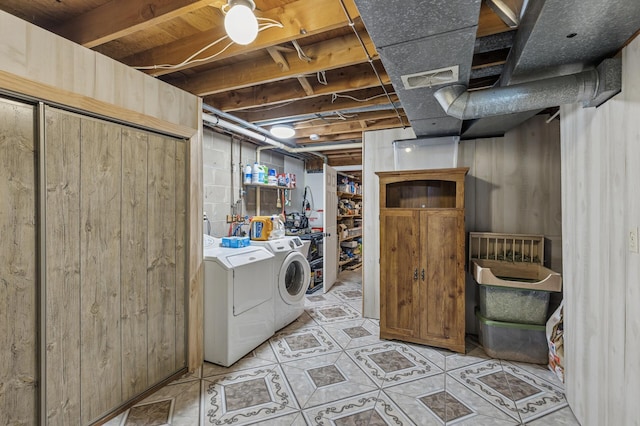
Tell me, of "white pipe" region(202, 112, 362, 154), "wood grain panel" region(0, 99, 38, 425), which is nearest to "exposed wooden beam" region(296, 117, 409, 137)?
"white pipe" region(202, 112, 362, 154)

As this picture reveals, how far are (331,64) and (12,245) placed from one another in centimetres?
207

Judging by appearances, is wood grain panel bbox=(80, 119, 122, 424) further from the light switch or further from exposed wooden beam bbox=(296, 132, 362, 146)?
exposed wooden beam bbox=(296, 132, 362, 146)

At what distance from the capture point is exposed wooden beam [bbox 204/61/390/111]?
2.38 metres

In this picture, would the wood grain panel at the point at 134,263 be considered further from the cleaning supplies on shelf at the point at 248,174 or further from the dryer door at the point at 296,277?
the cleaning supplies on shelf at the point at 248,174

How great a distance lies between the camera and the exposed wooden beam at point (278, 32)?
5.27 ft

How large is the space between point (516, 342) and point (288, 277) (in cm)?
229

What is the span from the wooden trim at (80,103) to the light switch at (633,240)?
2666 millimetres

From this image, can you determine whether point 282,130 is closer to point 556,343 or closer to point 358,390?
point 358,390

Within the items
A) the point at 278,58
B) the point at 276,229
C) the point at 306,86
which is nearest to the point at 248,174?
the point at 276,229

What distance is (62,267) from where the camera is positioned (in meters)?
1.57

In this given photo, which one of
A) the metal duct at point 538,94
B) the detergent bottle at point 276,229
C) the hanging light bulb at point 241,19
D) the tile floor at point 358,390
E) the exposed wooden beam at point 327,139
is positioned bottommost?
the tile floor at point 358,390

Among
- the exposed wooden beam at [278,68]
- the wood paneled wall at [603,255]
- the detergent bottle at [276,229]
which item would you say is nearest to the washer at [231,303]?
the detergent bottle at [276,229]

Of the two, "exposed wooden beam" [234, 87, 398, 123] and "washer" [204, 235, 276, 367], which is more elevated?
"exposed wooden beam" [234, 87, 398, 123]

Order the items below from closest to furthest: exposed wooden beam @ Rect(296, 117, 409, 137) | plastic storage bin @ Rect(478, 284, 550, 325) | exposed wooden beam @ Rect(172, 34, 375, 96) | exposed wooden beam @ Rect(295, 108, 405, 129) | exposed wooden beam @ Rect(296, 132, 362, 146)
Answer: exposed wooden beam @ Rect(172, 34, 375, 96) < plastic storage bin @ Rect(478, 284, 550, 325) < exposed wooden beam @ Rect(295, 108, 405, 129) < exposed wooden beam @ Rect(296, 117, 409, 137) < exposed wooden beam @ Rect(296, 132, 362, 146)
